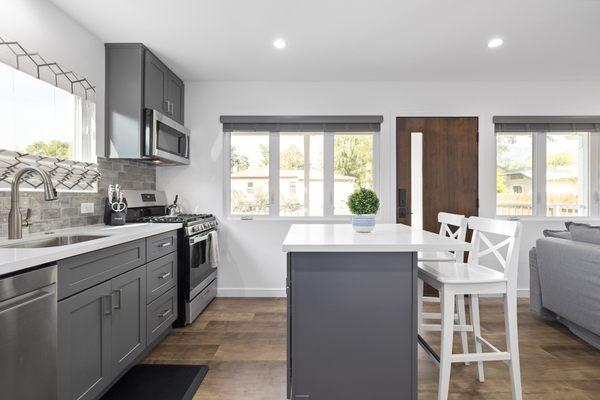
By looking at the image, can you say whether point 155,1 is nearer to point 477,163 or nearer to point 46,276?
point 46,276

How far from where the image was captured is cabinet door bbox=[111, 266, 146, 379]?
1.92 m

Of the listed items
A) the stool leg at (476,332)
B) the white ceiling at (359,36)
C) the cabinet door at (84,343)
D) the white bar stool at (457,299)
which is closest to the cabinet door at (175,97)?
the white ceiling at (359,36)

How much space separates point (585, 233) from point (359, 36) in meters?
2.39

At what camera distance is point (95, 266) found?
1.74m

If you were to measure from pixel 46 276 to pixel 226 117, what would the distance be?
2702 millimetres

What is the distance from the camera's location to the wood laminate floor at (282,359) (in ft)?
6.49

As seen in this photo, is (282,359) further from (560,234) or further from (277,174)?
(560,234)

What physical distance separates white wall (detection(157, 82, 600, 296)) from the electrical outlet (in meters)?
1.19

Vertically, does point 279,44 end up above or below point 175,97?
above

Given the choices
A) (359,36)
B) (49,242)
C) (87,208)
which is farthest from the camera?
(359,36)

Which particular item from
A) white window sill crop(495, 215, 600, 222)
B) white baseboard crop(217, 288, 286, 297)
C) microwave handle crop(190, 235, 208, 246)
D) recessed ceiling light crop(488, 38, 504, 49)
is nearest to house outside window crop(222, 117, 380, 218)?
microwave handle crop(190, 235, 208, 246)

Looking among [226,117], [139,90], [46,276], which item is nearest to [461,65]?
[226,117]

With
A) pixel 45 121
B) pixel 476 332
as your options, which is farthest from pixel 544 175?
pixel 45 121

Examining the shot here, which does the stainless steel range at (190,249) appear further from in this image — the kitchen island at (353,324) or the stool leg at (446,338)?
the stool leg at (446,338)
